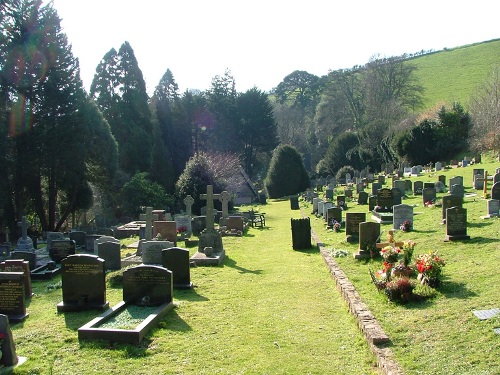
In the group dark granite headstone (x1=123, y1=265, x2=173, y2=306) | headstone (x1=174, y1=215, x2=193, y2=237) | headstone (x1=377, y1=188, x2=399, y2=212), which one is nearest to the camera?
dark granite headstone (x1=123, y1=265, x2=173, y2=306)

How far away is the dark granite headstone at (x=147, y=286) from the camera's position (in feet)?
33.4

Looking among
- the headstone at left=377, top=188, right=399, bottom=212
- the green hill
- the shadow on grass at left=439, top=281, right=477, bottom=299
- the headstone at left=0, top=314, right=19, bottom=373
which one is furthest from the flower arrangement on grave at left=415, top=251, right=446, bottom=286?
the green hill

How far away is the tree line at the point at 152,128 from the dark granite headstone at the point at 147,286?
20804mm

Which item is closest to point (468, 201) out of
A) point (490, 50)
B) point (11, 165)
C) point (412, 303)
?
point (412, 303)

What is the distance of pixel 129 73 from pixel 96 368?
43.8 metres

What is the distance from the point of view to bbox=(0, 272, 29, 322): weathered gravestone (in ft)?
33.2

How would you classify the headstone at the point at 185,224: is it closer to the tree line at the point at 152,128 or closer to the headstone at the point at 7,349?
the tree line at the point at 152,128

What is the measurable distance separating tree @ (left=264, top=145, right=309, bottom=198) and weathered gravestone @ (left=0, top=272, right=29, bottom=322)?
135 ft

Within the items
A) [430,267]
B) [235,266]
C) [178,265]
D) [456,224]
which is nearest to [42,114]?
[235,266]

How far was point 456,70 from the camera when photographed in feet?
263

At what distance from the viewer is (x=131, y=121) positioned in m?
46.4

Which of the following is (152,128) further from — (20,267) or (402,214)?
(20,267)

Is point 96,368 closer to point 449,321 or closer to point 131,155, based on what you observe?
point 449,321

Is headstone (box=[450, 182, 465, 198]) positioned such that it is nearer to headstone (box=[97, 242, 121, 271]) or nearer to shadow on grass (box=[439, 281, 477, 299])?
shadow on grass (box=[439, 281, 477, 299])
